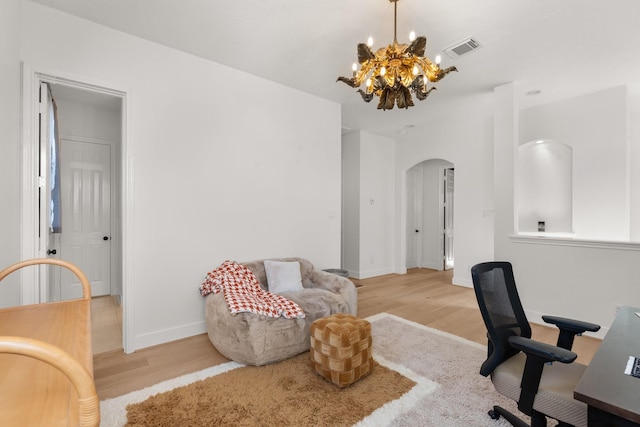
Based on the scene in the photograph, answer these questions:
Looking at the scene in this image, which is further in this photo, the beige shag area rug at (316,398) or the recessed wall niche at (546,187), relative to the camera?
the recessed wall niche at (546,187)

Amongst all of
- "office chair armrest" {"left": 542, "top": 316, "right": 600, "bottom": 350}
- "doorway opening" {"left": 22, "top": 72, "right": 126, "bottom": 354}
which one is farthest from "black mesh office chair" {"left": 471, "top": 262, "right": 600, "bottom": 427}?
"doorway opening" {"left": 22, "top": 72, "right": 126, "bottom": 354}

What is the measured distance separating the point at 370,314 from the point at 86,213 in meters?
4.24

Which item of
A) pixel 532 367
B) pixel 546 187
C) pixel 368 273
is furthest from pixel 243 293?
pixel 546 187

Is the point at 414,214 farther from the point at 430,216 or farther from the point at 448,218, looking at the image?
the point at 448,218

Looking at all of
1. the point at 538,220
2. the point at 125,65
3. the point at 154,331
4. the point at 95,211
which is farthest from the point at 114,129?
the point at 538,220

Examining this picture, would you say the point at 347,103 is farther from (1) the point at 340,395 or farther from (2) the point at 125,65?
(1) the point at 340,395

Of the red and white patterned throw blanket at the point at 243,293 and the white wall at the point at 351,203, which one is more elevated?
the white wall at the point at 351,203

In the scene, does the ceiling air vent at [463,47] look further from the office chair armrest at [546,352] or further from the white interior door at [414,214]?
the white interior door at [414,214]

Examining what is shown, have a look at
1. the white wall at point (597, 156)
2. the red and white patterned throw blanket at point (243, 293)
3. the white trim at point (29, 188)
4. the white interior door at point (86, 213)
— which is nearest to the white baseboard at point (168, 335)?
the red and white patterned throw blanket at point (243, 293)

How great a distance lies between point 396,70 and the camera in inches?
85.4

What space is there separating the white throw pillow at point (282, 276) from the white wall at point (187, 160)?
29cm

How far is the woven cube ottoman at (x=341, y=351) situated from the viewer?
209 cm

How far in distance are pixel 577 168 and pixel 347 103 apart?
10.7 ft

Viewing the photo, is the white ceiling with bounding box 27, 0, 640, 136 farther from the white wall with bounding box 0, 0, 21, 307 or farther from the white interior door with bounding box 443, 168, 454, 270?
the white interior door with bounding box 443, 168, 454, 270
